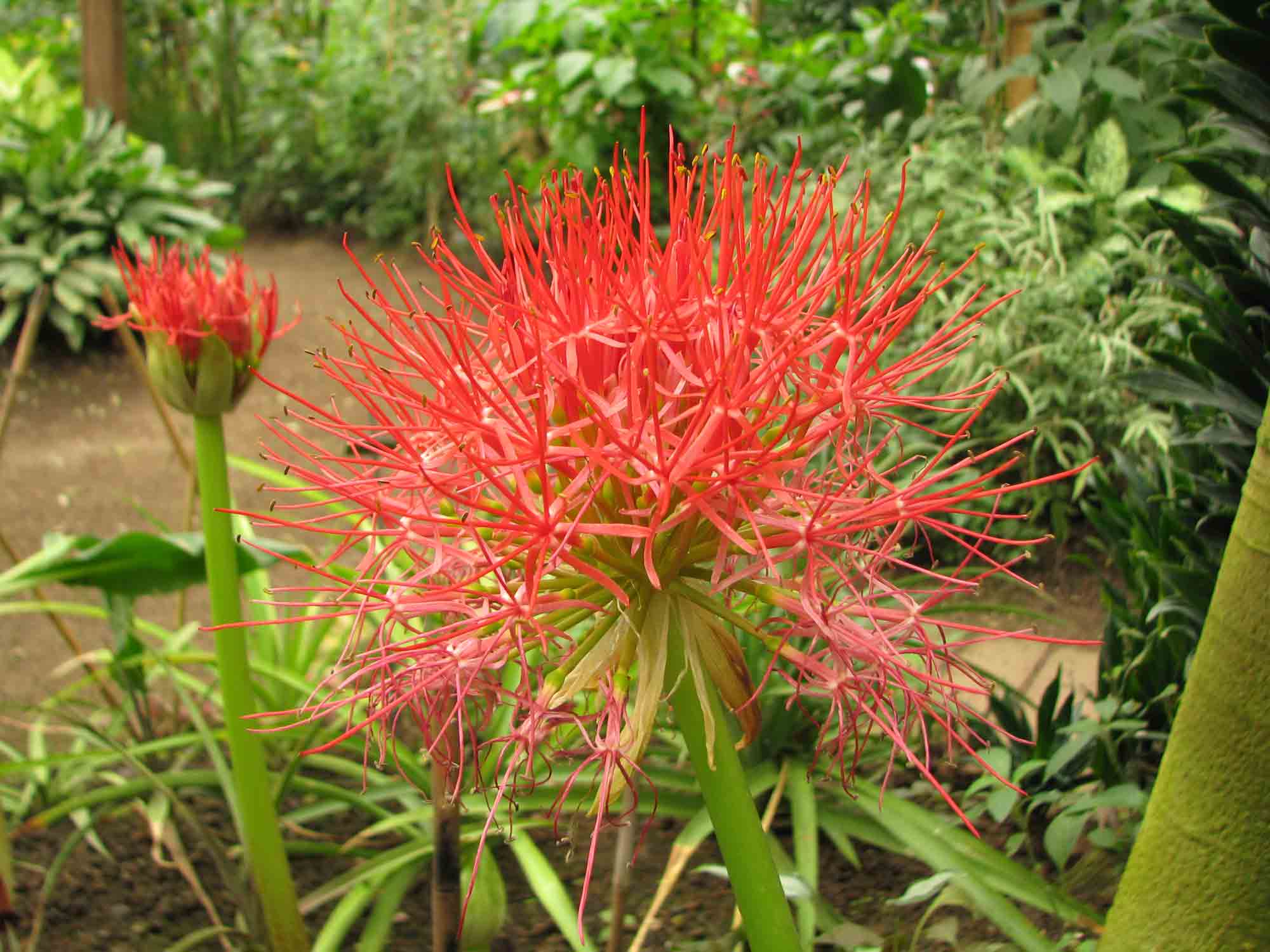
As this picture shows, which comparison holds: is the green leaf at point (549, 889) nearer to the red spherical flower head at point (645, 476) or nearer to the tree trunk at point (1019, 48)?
the red spherical flower head at point (645, 476)

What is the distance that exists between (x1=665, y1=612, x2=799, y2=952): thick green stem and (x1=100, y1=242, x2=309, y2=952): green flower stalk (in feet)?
2.61

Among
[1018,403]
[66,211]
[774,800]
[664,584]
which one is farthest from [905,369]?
[66,211]

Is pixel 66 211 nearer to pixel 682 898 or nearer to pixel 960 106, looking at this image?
pixel 960 106

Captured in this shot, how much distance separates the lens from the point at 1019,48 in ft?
15.7

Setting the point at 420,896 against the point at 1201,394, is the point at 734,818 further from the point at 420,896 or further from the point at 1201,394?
the point at 420,896

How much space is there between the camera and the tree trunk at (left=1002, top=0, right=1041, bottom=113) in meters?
4.73

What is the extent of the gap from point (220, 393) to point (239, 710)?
41 cm

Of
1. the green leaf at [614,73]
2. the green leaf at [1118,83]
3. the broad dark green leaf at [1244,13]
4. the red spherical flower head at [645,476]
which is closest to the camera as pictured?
the red spherical flower head at [645,476]

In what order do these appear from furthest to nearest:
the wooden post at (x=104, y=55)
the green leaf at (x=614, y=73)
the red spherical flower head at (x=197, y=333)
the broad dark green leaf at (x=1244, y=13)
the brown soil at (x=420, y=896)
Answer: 1. the wooden post at (x=104, y=55)
2. the green leaf at (x=614, y=73)
3. the brown soil at (x=420, y=896)
4. the red spherical flower head at (x=197, y=333)
5. the broad dark green leaf at (x=1244, y=13)

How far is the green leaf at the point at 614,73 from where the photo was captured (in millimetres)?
4234

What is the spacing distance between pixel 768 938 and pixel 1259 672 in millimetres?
434

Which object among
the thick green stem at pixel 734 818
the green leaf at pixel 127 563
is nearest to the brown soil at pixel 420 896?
the green leaf at pixel 127 563

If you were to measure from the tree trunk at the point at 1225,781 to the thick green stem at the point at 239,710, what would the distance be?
1.02 meters

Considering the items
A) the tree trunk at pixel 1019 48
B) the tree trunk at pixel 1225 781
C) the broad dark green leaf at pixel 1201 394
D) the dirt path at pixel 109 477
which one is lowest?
the dirt path at pixel 109 477
